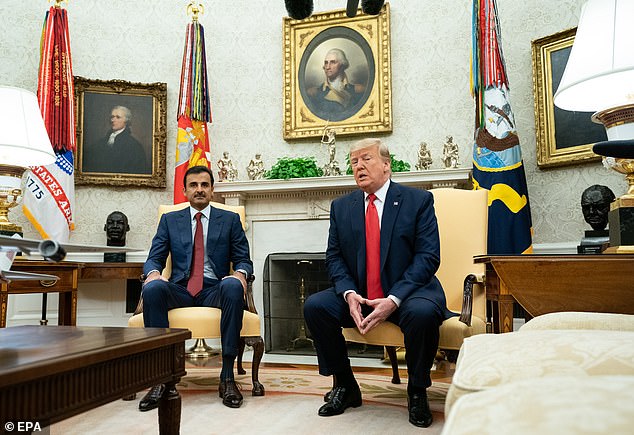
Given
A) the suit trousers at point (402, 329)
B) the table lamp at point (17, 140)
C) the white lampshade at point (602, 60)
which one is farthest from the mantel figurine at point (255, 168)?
the white lampshade at point (602, 60)

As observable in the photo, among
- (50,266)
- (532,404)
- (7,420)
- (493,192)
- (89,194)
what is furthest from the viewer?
(89,194)

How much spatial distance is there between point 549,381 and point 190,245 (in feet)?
10.5

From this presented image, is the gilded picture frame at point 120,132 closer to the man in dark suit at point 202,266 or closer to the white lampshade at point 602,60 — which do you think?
the man in dark suit at point 202,266

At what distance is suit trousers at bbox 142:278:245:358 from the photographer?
3.11 meters

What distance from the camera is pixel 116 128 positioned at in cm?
562

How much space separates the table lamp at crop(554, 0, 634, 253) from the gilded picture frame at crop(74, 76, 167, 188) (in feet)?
14.0

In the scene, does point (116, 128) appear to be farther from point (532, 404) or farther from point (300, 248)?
point (532, 404)

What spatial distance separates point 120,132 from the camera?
5.62m

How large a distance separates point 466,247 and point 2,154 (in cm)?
298

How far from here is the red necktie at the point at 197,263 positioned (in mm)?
3461

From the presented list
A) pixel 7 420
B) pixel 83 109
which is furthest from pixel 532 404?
pixel 83 109

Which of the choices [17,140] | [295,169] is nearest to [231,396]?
[17,140]

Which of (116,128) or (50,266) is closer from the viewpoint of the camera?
(50,266)

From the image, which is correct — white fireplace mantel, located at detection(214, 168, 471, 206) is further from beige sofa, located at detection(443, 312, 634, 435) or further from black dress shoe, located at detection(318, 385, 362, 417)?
beige sofa, located at detection(443, 312, 634, 435)
